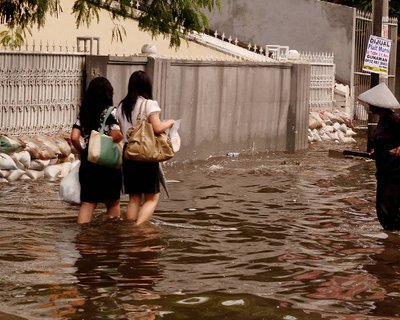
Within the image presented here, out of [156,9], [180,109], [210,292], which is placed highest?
[156,9]

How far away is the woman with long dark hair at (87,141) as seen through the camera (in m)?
11.2

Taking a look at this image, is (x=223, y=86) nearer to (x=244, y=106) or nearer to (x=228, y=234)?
(x=244, y=106)

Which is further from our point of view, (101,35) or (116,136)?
(101,35)

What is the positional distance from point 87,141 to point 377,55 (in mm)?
10661

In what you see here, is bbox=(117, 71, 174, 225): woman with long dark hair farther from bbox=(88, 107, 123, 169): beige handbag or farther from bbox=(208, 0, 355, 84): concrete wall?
bbox=(208, 0, 355, 84): concrete wall

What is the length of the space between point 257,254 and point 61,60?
7.21 m

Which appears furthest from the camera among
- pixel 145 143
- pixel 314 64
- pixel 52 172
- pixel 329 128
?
pixel 314 64

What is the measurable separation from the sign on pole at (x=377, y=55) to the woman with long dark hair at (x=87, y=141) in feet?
33.7

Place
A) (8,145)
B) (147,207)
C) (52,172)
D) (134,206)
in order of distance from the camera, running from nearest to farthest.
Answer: (147,207) → (134,206) → (8,145) → (52,172)

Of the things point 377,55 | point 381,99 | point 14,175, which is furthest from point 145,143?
point 377,55

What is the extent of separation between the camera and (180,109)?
19.0 meters

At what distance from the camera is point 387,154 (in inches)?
470

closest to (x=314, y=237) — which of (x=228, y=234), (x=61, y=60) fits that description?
(x=228, y=234)

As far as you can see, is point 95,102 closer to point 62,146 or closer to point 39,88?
point 62,146
